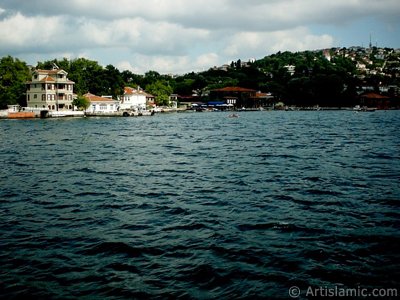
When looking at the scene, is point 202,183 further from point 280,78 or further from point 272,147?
point 280,78

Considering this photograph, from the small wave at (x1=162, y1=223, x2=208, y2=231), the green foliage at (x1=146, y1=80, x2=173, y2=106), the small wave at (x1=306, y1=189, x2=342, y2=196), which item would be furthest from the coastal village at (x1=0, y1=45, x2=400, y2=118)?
the small wave at (x1=162, y1=223, x2=208, y2=231)

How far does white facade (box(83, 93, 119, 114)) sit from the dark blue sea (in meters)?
83.1

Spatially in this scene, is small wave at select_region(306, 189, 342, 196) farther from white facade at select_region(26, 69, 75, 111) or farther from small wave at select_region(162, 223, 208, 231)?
white facade at select_region(26, 69, 75, 111)

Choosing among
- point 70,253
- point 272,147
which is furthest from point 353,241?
point 272,147

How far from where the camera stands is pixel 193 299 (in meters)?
7.57

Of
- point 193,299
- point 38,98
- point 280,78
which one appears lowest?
point 193,299

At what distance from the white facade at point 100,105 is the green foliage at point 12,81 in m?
16.1

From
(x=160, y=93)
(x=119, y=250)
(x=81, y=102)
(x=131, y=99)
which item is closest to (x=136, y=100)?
(x=131, y=99)

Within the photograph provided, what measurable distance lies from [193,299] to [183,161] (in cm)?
1837

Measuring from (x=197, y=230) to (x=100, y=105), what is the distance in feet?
326

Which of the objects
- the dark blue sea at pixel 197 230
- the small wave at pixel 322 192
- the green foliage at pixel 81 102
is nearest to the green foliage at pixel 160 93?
the green foliage at pixel 81 102

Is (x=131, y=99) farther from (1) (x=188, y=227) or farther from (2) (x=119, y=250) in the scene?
(2) (x=119, y=250)

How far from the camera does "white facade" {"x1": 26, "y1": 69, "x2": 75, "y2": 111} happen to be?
9169 cm

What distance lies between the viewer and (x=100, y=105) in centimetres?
10562
